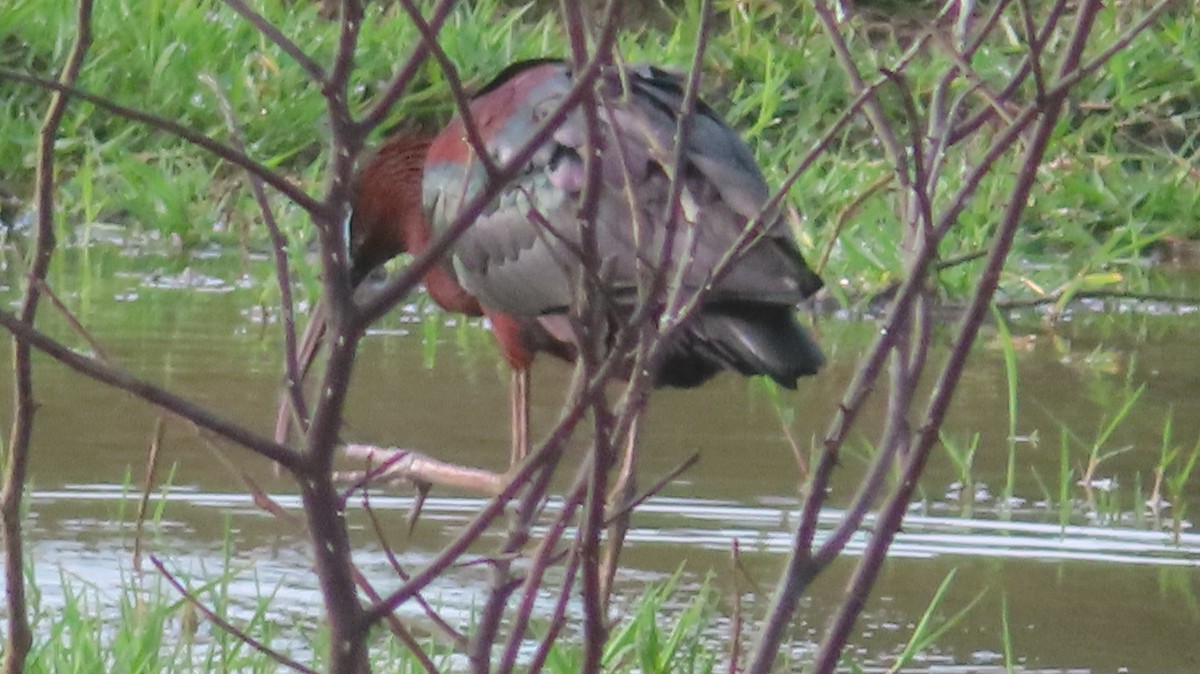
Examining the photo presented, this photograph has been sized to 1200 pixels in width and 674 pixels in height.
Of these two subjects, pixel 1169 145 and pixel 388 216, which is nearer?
pixel 388 216

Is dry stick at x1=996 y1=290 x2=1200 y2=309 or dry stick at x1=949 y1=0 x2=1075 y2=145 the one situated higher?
dry stick at x1=996 y1=290 x2=1200 y2=309

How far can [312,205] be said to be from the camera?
1.71 metres

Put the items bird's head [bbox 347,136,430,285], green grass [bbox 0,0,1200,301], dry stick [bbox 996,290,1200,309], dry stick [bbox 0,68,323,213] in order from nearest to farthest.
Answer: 1. dry stick [bbox 0,68,323,213]
2. bird's head [bbox 347,136,430,285]
3. dry stick [bbox 996,290,1200,309]
4. green grass [bbox 0,0,1200,301]

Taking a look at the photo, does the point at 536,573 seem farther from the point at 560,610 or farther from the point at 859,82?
the point at 859,82

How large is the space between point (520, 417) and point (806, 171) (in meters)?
2.66

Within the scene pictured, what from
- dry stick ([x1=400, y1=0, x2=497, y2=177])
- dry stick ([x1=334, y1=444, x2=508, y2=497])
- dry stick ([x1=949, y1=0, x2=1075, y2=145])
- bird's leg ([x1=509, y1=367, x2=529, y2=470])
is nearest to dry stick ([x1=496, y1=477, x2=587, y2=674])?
dry stick ([x1=400, y1=0, x2=497, y2=177])

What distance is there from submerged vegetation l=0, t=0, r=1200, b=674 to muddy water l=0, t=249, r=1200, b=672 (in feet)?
0.10

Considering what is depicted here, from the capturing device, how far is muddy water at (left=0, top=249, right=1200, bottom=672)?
3.44 m

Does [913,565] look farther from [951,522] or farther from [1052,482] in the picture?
[1052,482]

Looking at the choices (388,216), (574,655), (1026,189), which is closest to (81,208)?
(388,216)

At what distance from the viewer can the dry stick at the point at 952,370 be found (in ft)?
6.44

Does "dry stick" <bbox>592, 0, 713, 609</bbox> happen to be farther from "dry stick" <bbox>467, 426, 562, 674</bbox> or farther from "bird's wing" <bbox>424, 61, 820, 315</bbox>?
"bird's wing" <bbox>424, 61, 820, 315</bbox>

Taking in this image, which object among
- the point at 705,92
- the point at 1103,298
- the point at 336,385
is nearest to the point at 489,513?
the point at 336,385

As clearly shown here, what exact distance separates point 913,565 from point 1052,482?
0.73 meters
